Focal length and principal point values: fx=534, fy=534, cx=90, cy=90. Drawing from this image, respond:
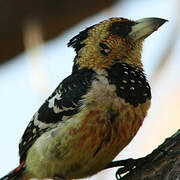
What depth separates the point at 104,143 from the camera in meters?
3.35

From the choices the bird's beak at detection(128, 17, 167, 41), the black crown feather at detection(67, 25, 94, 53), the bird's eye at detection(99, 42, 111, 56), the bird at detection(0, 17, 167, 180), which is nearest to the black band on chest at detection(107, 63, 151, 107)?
the bird at detection(0, 17, 167, 180)

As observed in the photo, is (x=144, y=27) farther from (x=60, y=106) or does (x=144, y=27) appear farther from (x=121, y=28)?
(x=60, y=106)

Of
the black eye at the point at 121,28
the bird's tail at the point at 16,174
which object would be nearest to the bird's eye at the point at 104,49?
the black eye at the point at 121,28

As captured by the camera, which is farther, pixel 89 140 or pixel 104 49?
pixel 104 49

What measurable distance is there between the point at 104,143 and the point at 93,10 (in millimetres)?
1873

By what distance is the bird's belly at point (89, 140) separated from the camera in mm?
3324

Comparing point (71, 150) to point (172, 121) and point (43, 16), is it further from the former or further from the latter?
point (43, 16)

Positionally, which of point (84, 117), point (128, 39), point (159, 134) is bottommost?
point (159, 134)

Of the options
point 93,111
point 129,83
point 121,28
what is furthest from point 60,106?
point 121,28

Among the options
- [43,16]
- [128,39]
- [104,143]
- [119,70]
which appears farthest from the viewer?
[43,16]

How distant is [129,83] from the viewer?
3.53 metres

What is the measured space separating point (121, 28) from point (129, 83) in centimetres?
58

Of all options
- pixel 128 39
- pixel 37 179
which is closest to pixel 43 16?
pixel 128 39

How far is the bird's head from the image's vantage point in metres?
3.76
